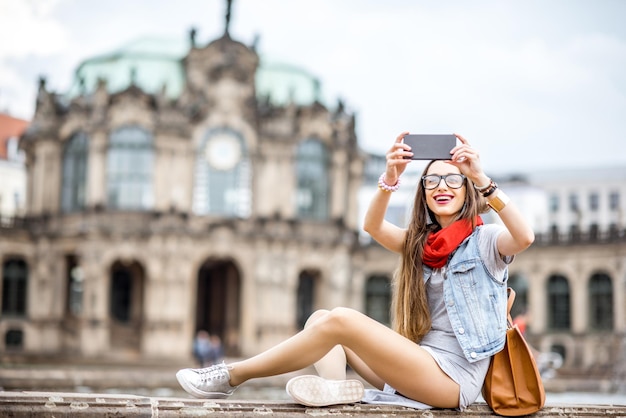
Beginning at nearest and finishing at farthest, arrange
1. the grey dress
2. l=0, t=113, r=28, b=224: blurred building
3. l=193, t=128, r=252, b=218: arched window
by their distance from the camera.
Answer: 1. the grey dress
2. l=193, t=128, r=252, b=218: arched window
3. l=0, t=113, r=28, b=224: blurred building

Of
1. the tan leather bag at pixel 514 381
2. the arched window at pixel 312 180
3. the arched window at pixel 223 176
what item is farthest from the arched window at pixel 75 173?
the tan leather bag at pixel 514 381

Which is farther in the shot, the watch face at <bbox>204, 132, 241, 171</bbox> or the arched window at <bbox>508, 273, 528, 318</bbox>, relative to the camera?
the arched window at <bbox>508, 273, 528, 318</bbox>

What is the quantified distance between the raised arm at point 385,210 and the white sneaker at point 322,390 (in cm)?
115

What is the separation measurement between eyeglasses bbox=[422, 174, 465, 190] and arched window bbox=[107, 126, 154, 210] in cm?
3766

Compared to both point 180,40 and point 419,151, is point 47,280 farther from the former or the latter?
point 419,151

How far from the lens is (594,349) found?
4609 centimetres

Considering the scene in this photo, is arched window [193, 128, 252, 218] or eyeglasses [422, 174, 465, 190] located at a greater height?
arched window [193, 128, 252, 218]

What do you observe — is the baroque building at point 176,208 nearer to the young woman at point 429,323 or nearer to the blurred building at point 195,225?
the blurred building at point 195,225

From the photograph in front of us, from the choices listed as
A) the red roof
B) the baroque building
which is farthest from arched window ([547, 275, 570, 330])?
the red roof

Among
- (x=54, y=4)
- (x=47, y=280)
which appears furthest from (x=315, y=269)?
(x=54, y=4)

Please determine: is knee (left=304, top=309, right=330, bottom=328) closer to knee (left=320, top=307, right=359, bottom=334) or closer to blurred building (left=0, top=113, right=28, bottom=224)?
knee (left=320, top=307, right=359, bottom=334)

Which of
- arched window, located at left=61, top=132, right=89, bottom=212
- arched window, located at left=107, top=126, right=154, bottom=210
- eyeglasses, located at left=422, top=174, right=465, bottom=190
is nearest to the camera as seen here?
eyeglasses, located at left=422, top=174, right=465, bottom=190

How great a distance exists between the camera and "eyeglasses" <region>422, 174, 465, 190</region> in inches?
252

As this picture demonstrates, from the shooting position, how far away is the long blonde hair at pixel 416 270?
6.25 m
